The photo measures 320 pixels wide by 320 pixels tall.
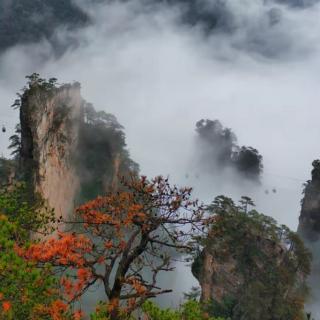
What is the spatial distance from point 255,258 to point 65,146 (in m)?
38.3

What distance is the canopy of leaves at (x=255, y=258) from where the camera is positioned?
43.9m

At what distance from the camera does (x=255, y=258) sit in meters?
46.4

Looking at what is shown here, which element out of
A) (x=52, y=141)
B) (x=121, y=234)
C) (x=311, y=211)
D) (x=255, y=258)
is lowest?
(x=121, y=234)

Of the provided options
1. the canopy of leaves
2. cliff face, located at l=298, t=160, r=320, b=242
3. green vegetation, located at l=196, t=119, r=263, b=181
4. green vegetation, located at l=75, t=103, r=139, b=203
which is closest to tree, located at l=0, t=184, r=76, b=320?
the canopy of leaves

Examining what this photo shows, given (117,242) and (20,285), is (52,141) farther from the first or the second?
(20,285)

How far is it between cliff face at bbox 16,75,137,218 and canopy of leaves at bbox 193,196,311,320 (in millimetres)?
15125

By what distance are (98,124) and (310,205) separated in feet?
133

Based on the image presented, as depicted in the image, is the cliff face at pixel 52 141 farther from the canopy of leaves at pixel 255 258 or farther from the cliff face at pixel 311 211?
the cliff face at pixel 311 211

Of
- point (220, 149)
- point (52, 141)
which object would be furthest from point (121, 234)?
point (220, 149)

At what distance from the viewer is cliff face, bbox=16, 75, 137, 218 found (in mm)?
62594

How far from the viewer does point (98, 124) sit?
89.6 m

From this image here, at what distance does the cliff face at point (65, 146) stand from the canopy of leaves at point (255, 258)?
1512 cm

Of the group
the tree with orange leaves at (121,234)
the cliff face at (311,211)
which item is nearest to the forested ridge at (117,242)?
the tree with orange leaves at (121,234)

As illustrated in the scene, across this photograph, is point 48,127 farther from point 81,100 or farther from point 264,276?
point 264,276
